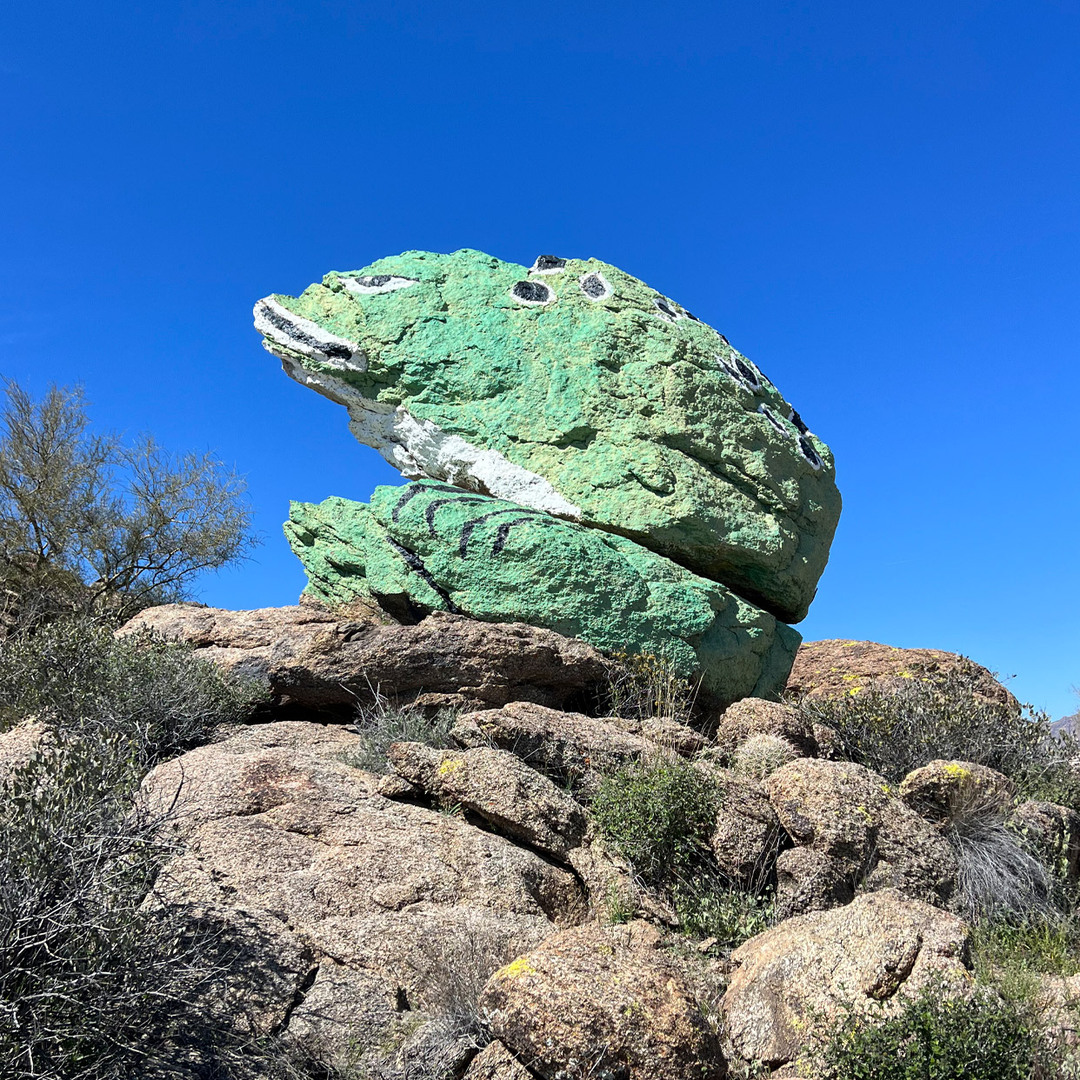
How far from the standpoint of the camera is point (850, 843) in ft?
19.0

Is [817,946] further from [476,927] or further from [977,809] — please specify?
[977,809]

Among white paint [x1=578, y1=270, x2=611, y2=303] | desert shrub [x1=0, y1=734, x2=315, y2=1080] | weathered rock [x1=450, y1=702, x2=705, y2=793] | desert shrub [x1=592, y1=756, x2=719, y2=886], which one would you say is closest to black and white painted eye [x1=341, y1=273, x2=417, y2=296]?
white paint [x1=578, y1=270, x2=611, y2=303]

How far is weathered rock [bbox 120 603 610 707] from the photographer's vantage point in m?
7.72

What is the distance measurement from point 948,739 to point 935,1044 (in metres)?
4.45

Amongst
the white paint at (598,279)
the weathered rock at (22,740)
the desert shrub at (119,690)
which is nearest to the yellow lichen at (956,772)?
the desert shrub at (119,690)

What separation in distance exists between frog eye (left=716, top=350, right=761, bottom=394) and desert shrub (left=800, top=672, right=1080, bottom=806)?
3.32 m

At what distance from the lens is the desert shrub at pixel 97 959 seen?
3.71m

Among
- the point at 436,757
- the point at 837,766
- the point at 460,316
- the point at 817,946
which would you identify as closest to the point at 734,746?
the point at 837,766

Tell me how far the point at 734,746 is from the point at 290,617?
3.98 m

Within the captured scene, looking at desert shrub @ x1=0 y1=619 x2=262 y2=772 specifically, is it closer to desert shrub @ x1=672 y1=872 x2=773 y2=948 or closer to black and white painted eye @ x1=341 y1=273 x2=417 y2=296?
desert shrub @ x1=672 y1=872 x2=773 y2=948

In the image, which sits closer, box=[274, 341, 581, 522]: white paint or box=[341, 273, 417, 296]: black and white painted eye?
box=[274, 341, 581, 522]: white paint

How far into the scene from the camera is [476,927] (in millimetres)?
4840

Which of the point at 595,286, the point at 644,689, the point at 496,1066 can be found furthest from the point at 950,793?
the point at 595,286

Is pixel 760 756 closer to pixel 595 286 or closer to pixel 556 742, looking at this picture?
pixel 556 742
